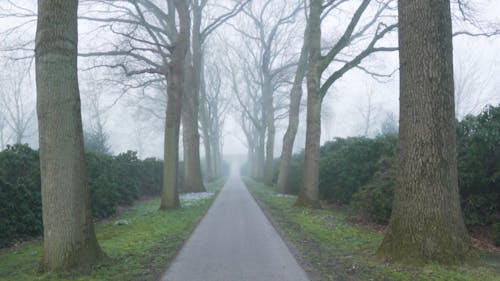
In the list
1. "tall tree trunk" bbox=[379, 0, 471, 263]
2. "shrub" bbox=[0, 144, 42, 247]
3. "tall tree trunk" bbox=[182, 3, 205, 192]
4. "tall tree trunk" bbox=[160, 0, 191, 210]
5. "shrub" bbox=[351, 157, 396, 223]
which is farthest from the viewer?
"tall tree trunk" bbox=[182, 3, 205, 192]

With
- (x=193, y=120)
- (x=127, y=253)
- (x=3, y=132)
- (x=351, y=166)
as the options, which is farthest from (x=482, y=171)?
(x=3, y=132)

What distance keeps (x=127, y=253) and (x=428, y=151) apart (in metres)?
5.72

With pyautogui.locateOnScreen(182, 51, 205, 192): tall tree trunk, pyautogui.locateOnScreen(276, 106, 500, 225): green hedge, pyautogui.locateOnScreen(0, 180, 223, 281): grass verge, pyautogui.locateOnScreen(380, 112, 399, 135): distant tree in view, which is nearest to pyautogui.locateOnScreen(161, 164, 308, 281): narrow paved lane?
pyautogui.locateOnScreen(0, 180, 223, 281): grass verge

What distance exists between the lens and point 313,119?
626 inches

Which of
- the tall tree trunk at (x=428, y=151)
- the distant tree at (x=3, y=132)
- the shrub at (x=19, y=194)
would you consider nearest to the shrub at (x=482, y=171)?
the tall tree trunk at (x=428, y=151)

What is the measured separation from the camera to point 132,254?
7871 millimetres

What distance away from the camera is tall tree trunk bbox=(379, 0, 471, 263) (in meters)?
6.53

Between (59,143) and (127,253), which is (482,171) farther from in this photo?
(59,143)

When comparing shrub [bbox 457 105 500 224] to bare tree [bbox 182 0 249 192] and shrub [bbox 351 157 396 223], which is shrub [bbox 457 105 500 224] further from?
bare tree [bbox 182 0 249 192]

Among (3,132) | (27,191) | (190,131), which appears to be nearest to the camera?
(27,191)

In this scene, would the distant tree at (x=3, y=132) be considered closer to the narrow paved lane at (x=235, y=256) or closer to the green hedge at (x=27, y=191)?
the green hedge at (x=27, y=191)

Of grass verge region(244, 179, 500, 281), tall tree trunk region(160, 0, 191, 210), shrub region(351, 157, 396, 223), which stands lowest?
grass verge region(244, 179, 500, 281)

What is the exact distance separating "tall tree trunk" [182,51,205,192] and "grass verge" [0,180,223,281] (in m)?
10.6

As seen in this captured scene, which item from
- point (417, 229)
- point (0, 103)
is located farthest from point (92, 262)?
point (0, 103)
